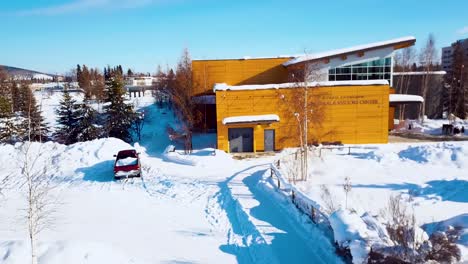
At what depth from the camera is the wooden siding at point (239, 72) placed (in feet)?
114

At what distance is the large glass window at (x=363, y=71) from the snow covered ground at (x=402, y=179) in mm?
7334

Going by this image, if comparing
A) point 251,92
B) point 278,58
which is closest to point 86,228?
point 251,92

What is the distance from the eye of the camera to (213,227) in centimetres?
1077

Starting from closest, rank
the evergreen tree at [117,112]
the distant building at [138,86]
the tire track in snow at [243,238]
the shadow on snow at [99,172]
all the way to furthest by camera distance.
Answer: the tire track in snow at [243,238] < the shadow on snow at [99,172] < the evergreen tree at [117,112] < the distant building at [138,86]

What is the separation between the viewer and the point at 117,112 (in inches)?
1238

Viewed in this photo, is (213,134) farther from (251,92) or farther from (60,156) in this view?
(60,156)

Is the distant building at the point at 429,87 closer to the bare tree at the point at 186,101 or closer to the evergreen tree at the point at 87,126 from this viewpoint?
the bare tree at the point at 186,101

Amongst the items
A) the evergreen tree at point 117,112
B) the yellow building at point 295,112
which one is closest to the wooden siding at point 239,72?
the evergreen tree at point 117,112

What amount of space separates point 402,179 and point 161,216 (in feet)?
40.8

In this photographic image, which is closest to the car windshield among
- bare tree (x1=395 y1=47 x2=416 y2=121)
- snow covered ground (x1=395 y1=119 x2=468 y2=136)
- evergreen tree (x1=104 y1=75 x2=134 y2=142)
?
evergreen tree (x1=104 y1=75 x2=134 y2=142)

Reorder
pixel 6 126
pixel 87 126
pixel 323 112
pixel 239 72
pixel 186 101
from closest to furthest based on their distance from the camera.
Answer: pixel 323 112 → pixel 186 101 → pixel 87 126 → pixel 6 126 → pixel 239 72

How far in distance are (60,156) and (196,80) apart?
1624 centimetres

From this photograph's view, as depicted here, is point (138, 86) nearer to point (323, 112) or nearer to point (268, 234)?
point (323, 112)

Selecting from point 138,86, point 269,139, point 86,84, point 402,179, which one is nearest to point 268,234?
point 402,179
